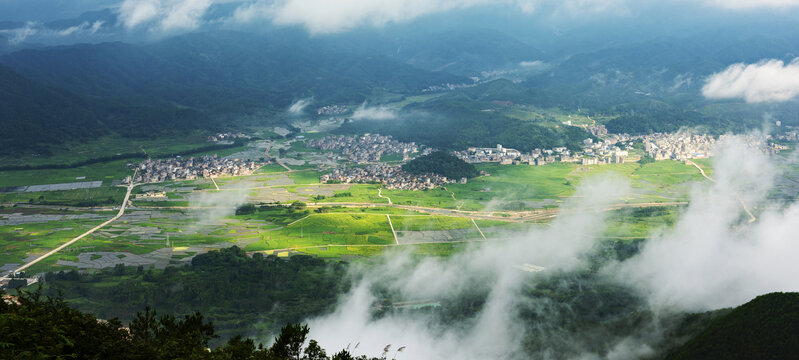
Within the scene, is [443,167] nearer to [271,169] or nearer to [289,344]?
[271,169]

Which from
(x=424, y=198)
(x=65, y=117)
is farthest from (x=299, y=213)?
(x=65, y=117)

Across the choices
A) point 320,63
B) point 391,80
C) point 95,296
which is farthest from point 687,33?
point 95,296

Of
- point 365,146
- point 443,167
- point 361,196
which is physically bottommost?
point 361,196

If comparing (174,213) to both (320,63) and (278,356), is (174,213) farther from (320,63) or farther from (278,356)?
(320,63)

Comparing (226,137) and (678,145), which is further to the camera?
(226,137)

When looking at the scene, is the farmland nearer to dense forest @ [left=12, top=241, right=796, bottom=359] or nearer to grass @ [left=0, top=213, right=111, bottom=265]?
grass @ [left=0, top=213, right=111, bottom=265]

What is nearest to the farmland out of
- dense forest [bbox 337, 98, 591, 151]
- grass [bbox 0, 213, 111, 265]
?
grass [bbox 0, 213, 111, 265]
